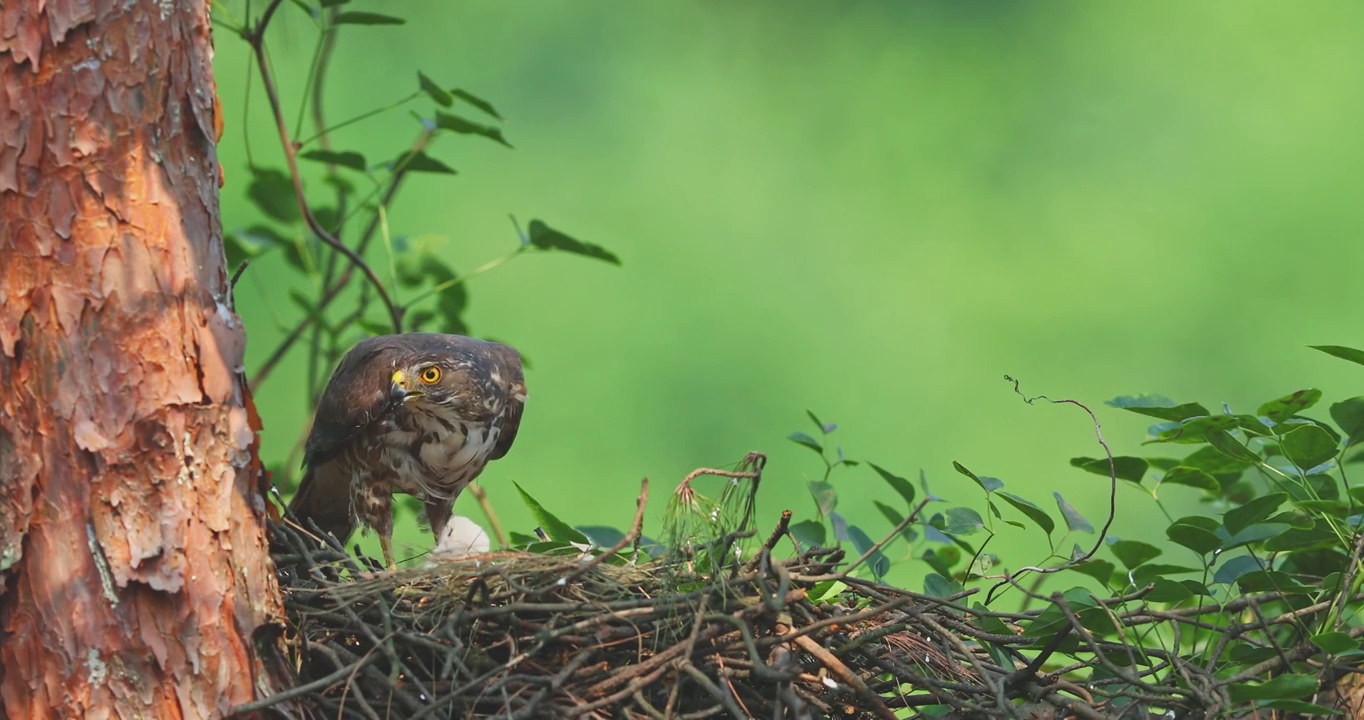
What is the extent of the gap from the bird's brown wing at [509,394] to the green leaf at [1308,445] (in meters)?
1.63

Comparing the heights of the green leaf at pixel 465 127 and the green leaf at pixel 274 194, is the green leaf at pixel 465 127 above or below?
above

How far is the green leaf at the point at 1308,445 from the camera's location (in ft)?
6.41

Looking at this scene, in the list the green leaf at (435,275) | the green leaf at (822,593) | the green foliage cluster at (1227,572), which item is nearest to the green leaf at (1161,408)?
the green foliage cluster at (1227,572)

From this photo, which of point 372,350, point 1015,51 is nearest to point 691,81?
point 1015,51

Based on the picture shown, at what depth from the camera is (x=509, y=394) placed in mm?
3014

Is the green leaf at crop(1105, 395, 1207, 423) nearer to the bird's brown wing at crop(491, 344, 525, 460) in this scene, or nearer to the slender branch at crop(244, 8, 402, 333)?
the bird's brown wing at crop(491, 344, 525, 460)

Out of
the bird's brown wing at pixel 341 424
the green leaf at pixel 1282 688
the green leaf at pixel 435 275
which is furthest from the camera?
the green leaf at pixel 435 275

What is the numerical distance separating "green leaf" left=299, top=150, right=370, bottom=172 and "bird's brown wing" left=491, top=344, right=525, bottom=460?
1.68 feet

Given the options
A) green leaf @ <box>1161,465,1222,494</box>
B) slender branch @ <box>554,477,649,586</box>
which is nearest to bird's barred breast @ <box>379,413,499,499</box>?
slender branch @ <box>554,477,649,586</box>

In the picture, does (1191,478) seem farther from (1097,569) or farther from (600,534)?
(600,534)

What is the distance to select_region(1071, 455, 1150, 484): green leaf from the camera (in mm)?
2193

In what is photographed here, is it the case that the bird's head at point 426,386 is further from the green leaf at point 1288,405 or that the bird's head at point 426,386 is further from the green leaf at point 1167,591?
the green leaf at point 1288,405

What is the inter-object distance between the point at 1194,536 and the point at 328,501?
1.91 m

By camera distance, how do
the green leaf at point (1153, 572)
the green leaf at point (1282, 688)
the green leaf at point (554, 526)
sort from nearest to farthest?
1. the green leaf at point (1282, 688)
2. the green leaf at point (1153, 572)
3. the green leaf at point (554, 526)
